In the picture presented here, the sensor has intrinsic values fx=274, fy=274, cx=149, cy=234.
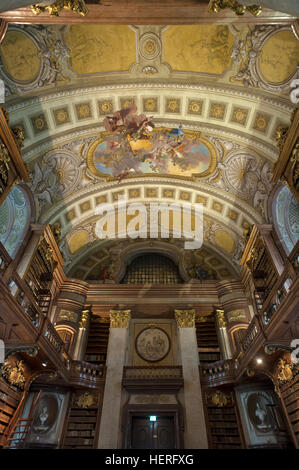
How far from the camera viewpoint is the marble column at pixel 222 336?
12125 mm

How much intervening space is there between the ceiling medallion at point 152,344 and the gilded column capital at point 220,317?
2627 mm

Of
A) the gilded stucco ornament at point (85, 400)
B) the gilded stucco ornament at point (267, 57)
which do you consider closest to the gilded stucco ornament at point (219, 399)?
the gilded stucco ornament at point (85, 400)

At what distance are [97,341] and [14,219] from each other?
683 cm

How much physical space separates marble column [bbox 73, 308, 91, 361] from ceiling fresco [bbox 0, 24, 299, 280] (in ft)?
9.17

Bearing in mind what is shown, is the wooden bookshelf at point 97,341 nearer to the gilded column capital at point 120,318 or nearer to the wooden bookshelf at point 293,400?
the gilded column capital at point 120,318

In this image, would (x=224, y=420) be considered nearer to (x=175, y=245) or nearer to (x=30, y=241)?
(x=175, y=245)

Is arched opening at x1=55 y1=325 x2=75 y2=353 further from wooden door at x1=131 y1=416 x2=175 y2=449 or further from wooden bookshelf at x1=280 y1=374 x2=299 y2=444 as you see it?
wooden bookshelf at x1=280 y1=374 x2=299 y2=444

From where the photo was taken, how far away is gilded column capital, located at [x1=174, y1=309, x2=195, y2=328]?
1311cm

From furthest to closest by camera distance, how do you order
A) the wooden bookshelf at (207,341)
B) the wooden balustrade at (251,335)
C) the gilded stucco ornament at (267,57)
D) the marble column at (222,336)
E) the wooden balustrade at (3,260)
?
the wooden bookshelf at (207,341) < the marble column at (222,336) < the wooden balustrade at (251,335) < the gilded stucco ornament at (267,57) < the wooden balustrade at (3,260)

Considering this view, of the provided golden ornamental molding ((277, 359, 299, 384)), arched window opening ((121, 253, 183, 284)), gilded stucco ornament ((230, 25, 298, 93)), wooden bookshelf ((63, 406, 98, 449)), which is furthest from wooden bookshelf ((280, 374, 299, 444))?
gilded stucco ornament ((230, 25, 298, 93))

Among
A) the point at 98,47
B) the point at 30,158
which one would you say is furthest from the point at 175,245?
the point at 98,47

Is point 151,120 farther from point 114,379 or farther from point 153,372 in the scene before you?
point 114,379

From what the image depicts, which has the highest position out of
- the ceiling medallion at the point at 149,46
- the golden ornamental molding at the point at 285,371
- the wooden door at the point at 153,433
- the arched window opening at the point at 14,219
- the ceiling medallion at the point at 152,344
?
the ceiling medallion at the point at 149,46
